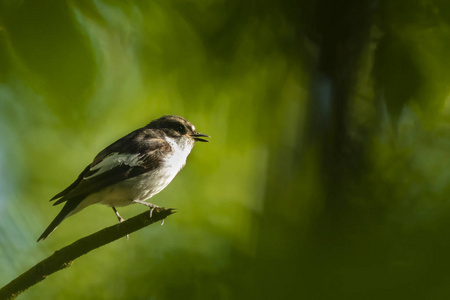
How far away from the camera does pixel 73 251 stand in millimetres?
1696

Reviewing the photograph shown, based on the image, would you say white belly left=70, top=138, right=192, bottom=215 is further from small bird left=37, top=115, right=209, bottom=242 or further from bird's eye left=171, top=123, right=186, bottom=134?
bird's eye left=171, top=123, right=186, bottom=134

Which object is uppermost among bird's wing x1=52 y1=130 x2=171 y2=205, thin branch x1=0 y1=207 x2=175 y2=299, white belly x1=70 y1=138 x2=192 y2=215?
bird's wing x1=52 y1=130 x2=171 y2=205

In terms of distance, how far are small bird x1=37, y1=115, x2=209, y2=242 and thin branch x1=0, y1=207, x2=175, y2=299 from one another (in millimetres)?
534

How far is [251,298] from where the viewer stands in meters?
1.62

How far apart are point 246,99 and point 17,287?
104cm

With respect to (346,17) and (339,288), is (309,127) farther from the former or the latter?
(339,288)

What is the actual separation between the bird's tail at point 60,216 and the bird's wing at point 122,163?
5 cm

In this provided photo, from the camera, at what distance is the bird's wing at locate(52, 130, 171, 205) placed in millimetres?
2404

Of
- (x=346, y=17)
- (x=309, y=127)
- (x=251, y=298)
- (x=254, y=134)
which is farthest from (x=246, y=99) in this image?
(x=251, y=298)

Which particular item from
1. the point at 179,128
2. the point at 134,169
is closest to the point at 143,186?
the point at 134,169

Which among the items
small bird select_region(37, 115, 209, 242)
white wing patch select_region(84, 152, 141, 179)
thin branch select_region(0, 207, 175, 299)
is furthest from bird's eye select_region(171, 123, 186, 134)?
thin branch select_region(0, 207, 175, 299)

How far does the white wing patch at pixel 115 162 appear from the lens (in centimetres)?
252

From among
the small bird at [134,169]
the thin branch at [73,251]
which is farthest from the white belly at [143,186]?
the thin branch at [73,251]

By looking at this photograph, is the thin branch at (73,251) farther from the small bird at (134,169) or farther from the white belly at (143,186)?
the white belly at (143,186)
